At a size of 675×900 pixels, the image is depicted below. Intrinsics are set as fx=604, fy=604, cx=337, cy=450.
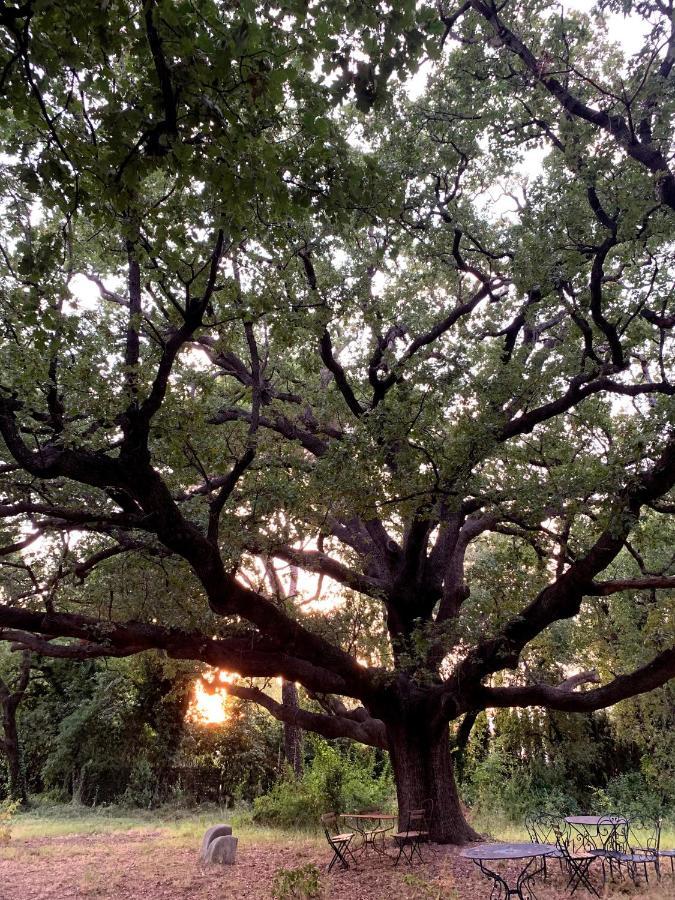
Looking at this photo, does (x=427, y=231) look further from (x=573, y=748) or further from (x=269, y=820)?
(x=573, y=748)

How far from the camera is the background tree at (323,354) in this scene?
309 cm

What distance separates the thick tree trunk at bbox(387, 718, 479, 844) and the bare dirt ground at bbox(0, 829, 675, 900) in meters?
0.55

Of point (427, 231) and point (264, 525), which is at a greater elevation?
point (427, 231)

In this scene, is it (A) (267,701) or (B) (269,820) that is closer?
(A) (267,701)

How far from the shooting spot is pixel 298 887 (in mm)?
6285

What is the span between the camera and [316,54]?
10.2ft

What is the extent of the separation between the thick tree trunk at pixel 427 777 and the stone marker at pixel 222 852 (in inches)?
91.9

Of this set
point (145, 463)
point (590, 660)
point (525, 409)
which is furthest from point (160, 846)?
point (590, 660)

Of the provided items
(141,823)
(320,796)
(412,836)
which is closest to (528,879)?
(412,836)

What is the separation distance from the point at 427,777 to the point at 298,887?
2.68 m

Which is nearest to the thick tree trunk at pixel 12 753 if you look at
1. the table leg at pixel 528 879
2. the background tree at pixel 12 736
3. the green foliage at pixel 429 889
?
the background tree at pixel 12 736

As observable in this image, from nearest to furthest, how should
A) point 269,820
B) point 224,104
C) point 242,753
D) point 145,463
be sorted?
1. point 224,104
2. point 145,463
3. point 269,820
4. point 242,753

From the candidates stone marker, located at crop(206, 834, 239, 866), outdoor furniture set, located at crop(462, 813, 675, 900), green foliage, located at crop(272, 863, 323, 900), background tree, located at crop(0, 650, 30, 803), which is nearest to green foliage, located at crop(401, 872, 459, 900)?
outdoor furniture set, located at crop(462, 813, 675, 900)

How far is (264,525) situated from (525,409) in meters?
3.61
